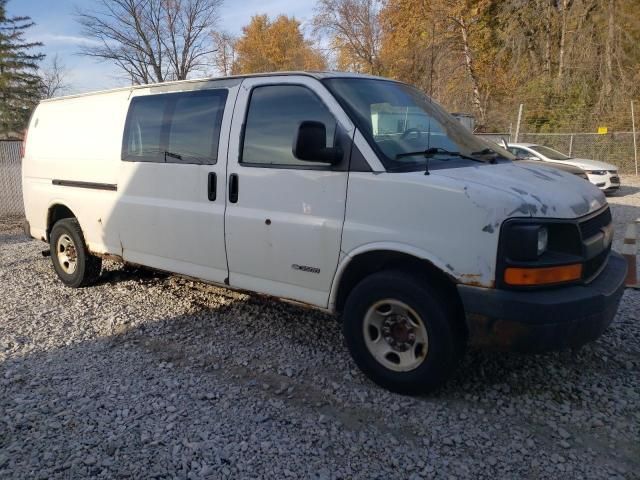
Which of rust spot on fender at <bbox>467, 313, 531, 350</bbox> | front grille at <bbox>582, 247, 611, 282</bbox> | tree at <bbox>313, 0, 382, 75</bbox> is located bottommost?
rust spot on fender at <bbox>467, 313, 531, 350</bbox>

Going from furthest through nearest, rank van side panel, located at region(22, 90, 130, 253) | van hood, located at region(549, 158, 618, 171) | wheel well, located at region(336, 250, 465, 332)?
van hood, located at region(549, 158, 618, 171) → van side panel, located at region(22, 90, 130, 253) → wheel well, located at region(336, 250, 465, 332)

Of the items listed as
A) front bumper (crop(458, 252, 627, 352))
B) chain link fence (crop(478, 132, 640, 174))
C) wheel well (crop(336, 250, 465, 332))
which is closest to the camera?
front bumper (crop(458, 252, 627, 352))

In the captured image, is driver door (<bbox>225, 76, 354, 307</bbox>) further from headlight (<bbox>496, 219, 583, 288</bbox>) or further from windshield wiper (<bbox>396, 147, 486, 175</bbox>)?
headlight (<bbox>496, 219, 583, 288</bbox>)

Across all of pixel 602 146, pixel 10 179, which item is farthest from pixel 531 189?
pixel 602 146

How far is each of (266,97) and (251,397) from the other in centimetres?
220

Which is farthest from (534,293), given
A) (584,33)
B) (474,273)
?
(584,33)

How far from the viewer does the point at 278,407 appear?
3.27m

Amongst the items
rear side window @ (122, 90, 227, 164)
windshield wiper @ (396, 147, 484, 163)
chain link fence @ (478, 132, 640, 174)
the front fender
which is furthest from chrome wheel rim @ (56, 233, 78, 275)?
chain link fence @ (478, 132, 640, 174)

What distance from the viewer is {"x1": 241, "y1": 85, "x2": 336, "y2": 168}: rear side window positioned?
11.9 feet

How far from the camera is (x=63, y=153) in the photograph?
5.53m

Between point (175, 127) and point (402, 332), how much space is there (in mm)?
2644

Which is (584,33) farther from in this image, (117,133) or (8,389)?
(8,389)

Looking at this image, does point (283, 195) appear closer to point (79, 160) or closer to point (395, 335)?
point (395, 335)

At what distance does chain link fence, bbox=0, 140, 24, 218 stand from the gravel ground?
7.21 metres
